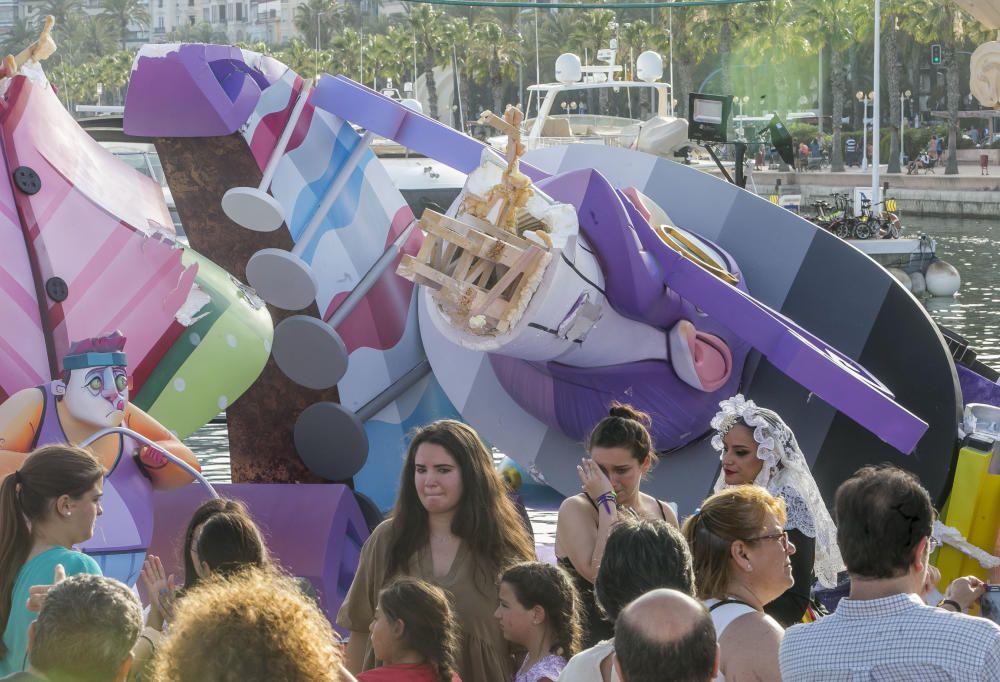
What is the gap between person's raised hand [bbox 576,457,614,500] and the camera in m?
Answer: 4.64

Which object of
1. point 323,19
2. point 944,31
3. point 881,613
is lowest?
point 323,19

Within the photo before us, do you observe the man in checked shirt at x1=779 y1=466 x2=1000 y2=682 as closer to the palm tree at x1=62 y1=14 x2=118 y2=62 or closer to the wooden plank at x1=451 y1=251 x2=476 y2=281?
the wooden plank at x1=451 y1=251 x2=476 y2=281

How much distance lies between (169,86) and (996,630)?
566 cm

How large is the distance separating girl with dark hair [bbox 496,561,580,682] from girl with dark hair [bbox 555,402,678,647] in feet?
1.48

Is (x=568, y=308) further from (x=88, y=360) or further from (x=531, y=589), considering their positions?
(x=531, y=589)

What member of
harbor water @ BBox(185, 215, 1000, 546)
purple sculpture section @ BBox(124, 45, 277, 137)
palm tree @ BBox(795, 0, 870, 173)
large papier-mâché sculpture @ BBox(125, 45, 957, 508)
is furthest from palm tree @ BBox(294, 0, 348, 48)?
purple sculpture section @ BBox(124, 45, 277, 137)

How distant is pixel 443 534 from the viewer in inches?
176

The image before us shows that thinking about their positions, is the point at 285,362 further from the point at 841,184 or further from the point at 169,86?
the point at 841,184

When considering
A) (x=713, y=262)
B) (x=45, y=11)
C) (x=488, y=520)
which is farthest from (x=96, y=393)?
(x=45, y=11)

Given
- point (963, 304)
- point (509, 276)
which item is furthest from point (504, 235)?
point (963, 304)

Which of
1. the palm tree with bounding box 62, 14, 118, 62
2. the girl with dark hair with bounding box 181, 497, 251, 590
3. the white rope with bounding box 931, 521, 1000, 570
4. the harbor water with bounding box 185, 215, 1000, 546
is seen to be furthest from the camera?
the palm tree with bounding box 62, 14, 118, 62

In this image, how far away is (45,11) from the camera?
92.4 m

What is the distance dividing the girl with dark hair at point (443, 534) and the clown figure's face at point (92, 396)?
173cm

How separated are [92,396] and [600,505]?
2169mm
